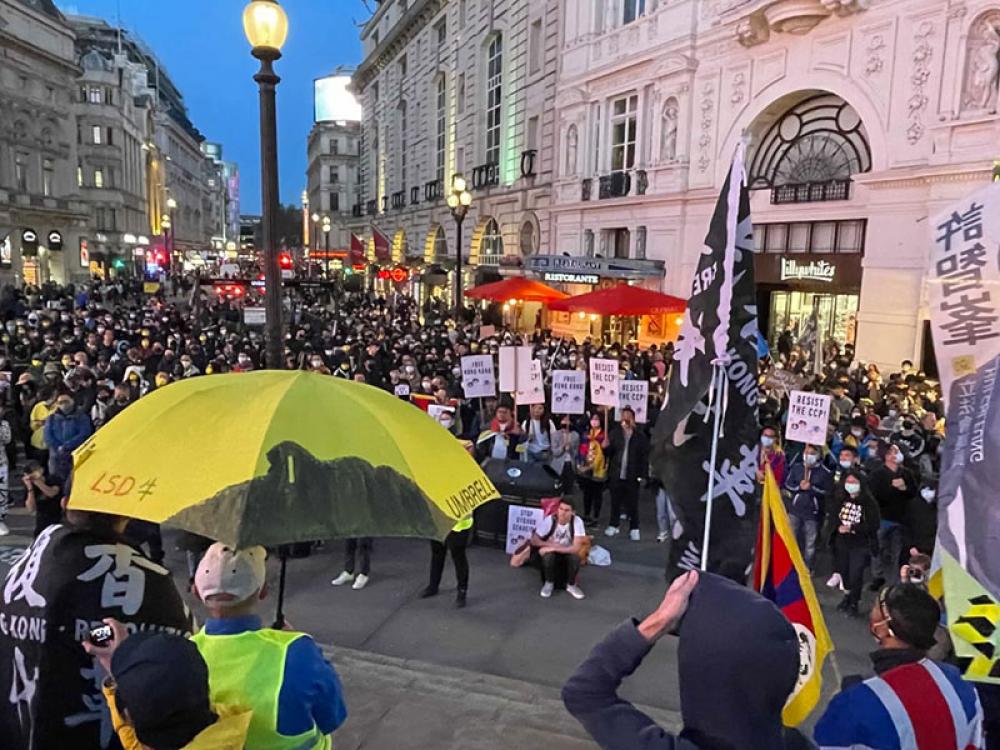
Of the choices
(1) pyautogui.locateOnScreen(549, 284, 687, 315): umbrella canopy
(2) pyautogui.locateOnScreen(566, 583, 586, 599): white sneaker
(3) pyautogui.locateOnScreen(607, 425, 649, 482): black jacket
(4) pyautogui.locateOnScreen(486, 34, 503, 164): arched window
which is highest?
(4) pyautogui.locateOnScreen(486, 34, 503, 164): arched window

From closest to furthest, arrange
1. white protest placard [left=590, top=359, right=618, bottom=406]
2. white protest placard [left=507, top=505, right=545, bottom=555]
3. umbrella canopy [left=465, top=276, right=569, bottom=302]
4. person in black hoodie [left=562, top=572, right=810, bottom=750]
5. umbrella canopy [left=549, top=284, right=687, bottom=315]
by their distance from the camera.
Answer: person in black hoodie [left=562, top=572, right=810, bottom=750] < white protest placard [left=507, top=505, right=545, bottom=555] < white protest placard [left=590, top=359, right=618, bottom=406] < umbrella canopy [left=549, top=284, right=687, bottom=315] < umbrella canopy [left=465, top=276, right=569, bottom=302]

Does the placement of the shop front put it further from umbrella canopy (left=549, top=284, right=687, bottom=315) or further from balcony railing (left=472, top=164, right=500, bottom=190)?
balcony railing (left=472, top=164, right=500, bottom=190)

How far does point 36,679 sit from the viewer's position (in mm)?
2705

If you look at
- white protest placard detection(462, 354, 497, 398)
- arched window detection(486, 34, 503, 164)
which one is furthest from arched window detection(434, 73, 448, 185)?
white protest placard detection(462, 354, 497, 398)

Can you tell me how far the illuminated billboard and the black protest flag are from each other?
107 metres

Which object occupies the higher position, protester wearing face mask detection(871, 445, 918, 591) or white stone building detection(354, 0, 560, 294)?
white stone building detection(354, 0, 560, 294)

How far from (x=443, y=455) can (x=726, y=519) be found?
195cm

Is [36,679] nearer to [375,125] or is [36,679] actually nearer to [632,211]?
[632,211]

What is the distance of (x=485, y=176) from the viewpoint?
3588cm

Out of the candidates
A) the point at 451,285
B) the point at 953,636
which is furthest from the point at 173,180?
the point at 953,636

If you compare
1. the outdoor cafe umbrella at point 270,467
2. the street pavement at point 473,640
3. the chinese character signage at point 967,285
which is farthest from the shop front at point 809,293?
the outdoor cafe umbrella at point 270,467

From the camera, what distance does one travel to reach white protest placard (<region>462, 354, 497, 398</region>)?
11.3 meters

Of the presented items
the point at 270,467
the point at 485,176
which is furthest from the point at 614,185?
the point at 270,467

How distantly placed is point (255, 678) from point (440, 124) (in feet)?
151
